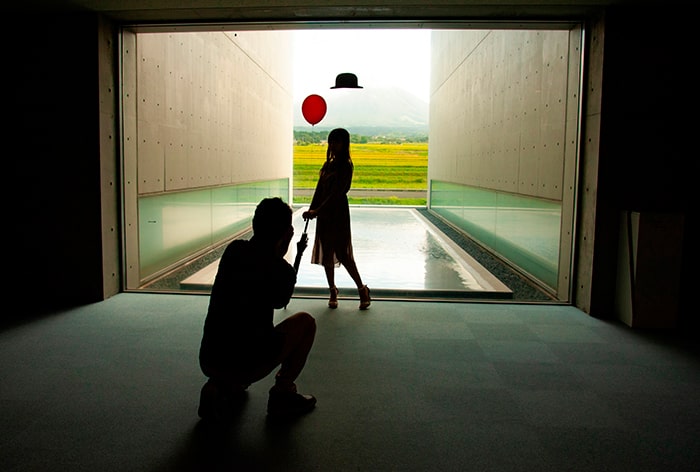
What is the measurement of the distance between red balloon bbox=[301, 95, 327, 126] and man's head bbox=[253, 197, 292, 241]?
216 inches

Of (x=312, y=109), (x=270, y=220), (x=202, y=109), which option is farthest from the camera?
(x=202, y=109)

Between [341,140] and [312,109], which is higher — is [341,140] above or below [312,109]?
below

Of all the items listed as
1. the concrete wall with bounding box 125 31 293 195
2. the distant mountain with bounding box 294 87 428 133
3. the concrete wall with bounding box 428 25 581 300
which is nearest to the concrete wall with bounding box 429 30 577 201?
the concrete wall with bounding box 428 25 581 300

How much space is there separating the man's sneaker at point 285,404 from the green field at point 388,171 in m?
12.0

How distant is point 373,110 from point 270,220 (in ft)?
40.1

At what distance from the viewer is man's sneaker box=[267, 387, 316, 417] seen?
9.41 ft

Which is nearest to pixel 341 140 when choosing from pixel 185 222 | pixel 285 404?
pixel 285 404

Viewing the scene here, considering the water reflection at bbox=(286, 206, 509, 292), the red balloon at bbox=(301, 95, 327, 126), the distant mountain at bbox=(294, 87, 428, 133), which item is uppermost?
the distant mountain at bbox=(294, 87, 428, 133)

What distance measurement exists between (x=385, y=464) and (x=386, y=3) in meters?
3.79

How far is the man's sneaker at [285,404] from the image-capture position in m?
2.87

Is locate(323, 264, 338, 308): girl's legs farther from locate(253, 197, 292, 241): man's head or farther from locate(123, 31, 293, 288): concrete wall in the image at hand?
locate(253, 197, 292, 241): man's head

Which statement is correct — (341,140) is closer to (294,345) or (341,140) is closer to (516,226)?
(294,345)

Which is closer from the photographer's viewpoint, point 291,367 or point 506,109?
point 291,367

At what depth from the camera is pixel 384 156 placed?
14.7 meters
